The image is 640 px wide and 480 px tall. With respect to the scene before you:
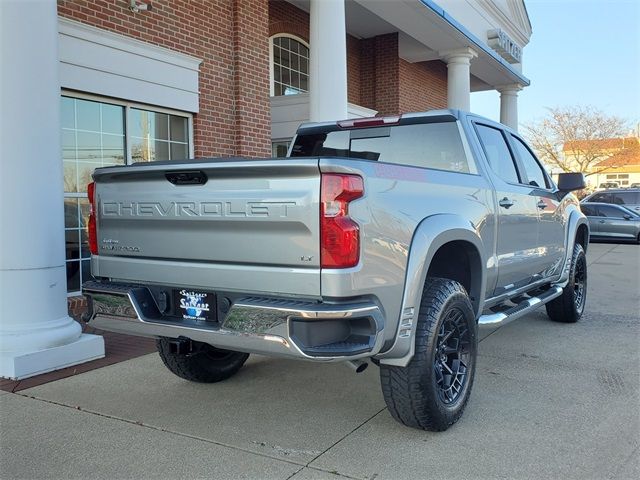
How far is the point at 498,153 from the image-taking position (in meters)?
5.22

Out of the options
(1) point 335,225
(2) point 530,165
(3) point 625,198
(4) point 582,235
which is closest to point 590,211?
(3) point 625,198

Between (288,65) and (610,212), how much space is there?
12.2m

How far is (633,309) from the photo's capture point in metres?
7.83

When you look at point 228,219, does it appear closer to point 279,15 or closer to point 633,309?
point 633,309

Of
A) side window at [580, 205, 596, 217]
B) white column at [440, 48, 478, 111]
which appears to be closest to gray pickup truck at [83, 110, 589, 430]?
white column at [440, 48, 478, 111]

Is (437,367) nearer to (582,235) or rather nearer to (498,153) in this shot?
(498,153)

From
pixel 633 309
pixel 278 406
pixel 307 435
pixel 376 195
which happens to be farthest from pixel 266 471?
pixel 633 309

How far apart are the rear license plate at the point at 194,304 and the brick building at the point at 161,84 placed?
1955 millimetres

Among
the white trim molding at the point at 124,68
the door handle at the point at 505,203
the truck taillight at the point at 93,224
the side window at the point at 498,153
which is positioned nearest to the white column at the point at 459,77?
the white trim molding at the point at 124,68

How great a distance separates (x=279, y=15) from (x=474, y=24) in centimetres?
523

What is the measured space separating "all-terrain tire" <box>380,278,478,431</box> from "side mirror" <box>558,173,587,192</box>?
2.69 meters

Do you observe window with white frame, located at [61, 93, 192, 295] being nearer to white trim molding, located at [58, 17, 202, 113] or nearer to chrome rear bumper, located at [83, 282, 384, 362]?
white trim molding, located at [58, 17, 202, 113]

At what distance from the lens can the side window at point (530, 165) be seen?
18.6 feet

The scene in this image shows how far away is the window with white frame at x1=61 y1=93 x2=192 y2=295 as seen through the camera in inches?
273
